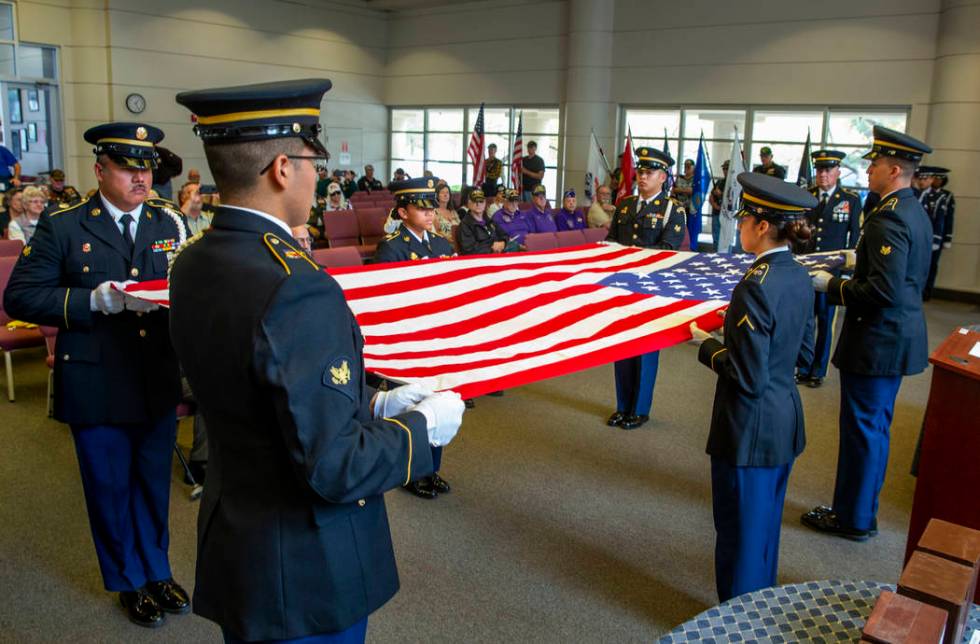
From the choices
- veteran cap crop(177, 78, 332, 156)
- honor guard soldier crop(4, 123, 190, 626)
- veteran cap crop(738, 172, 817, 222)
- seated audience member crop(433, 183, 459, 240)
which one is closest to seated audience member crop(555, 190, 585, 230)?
seated audience member crop(433, 183, 459, 240)

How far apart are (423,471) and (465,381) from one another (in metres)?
0.54

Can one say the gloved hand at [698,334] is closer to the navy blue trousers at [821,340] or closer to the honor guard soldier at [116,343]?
the honor guard soldier at [116,343]

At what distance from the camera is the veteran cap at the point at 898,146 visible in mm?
3205

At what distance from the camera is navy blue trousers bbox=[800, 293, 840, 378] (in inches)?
231

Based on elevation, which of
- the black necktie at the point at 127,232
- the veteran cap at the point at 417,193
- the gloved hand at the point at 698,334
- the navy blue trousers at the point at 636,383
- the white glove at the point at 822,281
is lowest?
the navy blue trousers at the point at 636,383

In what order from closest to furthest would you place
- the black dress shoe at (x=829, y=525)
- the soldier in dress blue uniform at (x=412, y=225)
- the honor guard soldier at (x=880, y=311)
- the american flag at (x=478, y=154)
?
the honor guard soldier at (x=880, y=311), the black dress shoe at (x=829, y=525), the soldier in dress blue uniform at (x=412, y=225), the american flag at (x=478, y=154)

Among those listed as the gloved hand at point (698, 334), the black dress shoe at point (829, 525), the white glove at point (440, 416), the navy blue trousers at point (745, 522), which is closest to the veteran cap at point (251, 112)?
the white glove at point (440, 416)

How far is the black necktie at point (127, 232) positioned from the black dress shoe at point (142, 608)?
1184 mm

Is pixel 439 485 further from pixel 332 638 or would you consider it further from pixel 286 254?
pixel 286 254

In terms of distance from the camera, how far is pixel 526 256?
13.6ft

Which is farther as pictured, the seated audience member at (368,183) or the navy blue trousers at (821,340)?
the seated audience member at (368,183)

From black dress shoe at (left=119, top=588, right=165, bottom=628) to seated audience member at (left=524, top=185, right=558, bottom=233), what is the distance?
6.72m

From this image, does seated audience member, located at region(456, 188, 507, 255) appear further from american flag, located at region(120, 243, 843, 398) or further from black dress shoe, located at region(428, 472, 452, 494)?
black dress shoe, located at region(428, 472, 452, 494)

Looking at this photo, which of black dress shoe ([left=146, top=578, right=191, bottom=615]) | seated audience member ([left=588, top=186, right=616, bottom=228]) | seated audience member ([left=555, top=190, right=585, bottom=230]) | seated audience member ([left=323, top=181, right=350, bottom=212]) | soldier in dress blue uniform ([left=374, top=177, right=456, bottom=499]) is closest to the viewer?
black dress shoe ([left=146, top=578, right=191, bottom=615])
